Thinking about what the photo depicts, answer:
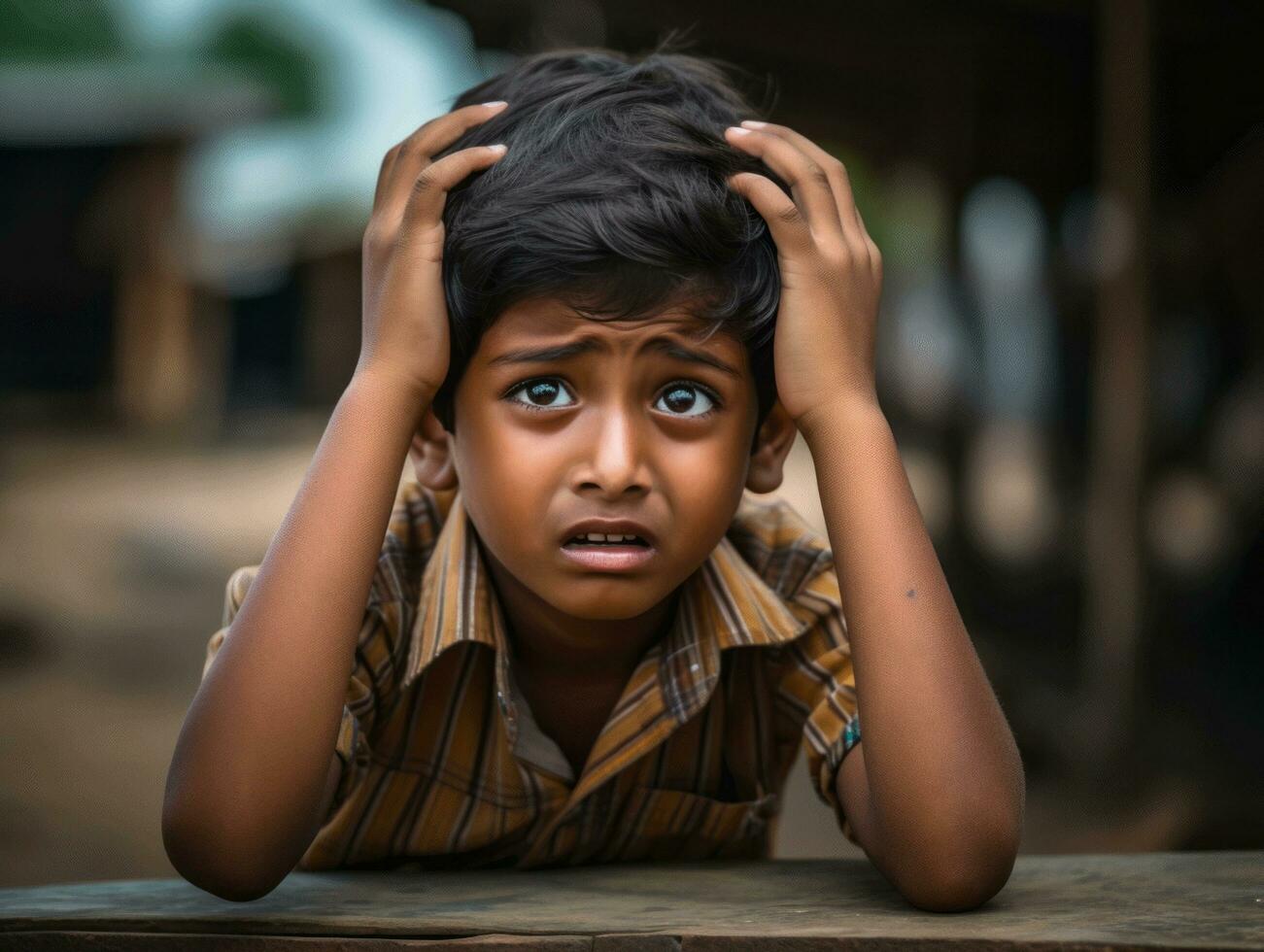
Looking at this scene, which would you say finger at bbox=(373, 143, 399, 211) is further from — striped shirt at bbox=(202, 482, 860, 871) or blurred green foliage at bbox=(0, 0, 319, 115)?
blurred green foliage at bbox=(0, 0, 319, 115)

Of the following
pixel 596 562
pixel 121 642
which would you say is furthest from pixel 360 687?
pixel 121 642

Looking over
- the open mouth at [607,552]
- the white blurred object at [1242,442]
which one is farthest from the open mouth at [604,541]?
the white blurred object at [1242,442]

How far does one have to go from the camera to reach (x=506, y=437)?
1.76 metres

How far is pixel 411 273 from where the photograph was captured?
1.80 meters

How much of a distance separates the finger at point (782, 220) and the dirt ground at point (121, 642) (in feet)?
9.54

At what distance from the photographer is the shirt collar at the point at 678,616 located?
1935 millimetres

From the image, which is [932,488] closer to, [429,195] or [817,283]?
[817,283]

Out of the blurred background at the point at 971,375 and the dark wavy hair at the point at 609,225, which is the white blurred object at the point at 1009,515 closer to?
the blurred background at the point at 971,375

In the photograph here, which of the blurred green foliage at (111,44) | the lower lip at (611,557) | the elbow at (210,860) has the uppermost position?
the blurred green foliage at (111,44)

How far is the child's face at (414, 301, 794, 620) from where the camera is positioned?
1696mm

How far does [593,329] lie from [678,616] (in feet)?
1.69

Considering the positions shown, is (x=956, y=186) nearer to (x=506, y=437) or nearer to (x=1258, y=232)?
(x=1258, y=232)

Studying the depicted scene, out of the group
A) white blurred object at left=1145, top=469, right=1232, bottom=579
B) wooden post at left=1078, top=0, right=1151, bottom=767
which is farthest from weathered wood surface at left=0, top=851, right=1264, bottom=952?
white blurred object at left=1145, top=469, right=1232, bottom=579

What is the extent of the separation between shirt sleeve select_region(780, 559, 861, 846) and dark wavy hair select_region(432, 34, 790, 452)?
0.30 metres
